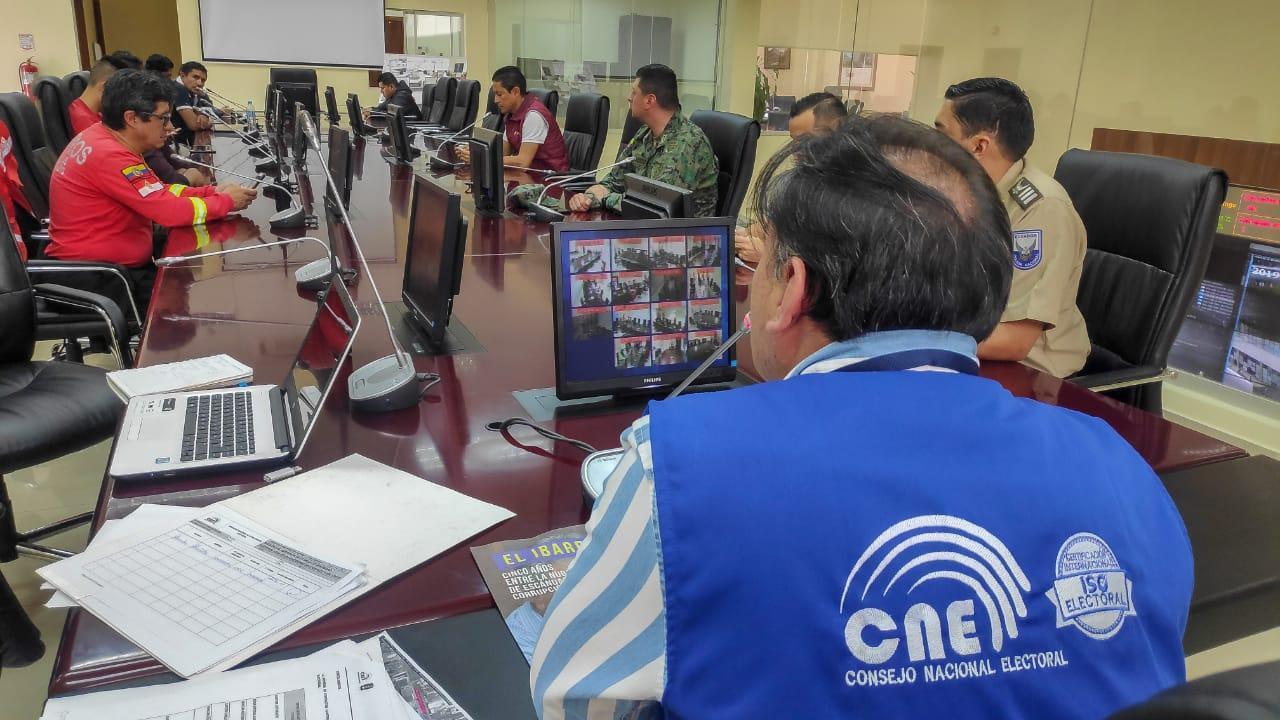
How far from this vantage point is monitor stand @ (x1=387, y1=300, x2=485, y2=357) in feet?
5.61

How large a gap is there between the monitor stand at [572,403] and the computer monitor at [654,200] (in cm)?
46

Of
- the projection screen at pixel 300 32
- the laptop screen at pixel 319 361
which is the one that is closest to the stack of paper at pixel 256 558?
the laptop screen at pixel 319 361

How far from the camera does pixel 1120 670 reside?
0.60 meters

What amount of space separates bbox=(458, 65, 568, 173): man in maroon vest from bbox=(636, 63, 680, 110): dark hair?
1.48 metres

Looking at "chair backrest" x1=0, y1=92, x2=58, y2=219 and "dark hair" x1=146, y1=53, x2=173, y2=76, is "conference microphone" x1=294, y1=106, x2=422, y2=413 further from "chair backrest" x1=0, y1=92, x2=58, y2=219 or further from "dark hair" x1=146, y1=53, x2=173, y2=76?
"dark hair" x1=146, y1=53, x2=173, y2=76

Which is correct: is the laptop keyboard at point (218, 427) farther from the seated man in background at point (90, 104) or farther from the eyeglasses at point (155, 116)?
the seated man in background at point (90, 104)

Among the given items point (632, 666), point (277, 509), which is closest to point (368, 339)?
point (277, 509)

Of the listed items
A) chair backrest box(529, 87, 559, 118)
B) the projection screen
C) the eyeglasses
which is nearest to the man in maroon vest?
chair backrest box(529, 87, 559, 118)

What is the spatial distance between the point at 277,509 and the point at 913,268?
0.86 metres

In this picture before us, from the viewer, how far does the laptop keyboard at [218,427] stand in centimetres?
122

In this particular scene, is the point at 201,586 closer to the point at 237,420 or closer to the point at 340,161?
the point at 237,420

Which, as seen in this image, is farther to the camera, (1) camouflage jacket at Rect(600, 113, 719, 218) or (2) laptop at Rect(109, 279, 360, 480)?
(1) camouflage jacket at Rect(600, 113, 719, 218)

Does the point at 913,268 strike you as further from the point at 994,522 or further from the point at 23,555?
the point at 23,555

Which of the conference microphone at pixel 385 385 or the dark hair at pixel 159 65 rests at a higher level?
the dark hair at pixel 159 65
